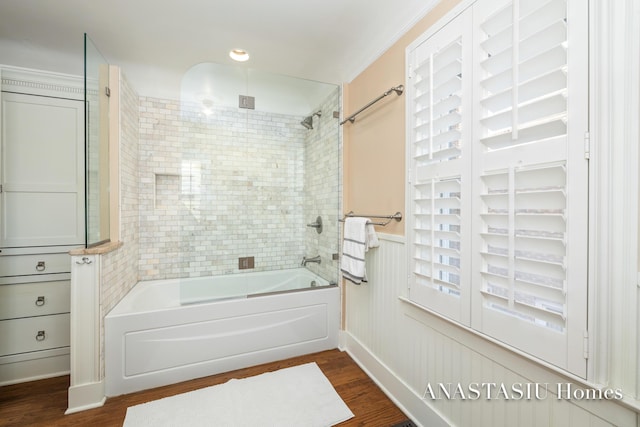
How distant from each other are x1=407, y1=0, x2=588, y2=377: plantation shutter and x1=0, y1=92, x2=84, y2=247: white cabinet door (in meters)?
2.54

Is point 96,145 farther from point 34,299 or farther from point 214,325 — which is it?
point 214,325

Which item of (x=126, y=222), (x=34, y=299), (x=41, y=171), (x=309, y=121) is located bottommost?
(x=34, y=299)

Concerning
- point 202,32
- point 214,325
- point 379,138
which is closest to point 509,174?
point 379,138

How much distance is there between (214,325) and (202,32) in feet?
7.18

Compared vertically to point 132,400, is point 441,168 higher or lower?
higher

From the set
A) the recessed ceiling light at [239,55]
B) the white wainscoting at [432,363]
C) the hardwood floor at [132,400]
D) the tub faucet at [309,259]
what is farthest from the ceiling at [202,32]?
the hardwood floor at [132,400]

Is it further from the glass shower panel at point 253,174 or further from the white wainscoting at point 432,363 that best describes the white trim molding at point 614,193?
the glass shower panel at point 253,174

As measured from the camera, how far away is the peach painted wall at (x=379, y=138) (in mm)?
1688

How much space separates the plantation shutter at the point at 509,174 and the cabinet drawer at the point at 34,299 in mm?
2603

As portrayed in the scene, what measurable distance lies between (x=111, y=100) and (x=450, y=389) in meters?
2.97

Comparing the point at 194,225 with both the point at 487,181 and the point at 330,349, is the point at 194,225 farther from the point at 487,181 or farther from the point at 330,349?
the point at 487,181

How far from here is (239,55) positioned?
7.54ft

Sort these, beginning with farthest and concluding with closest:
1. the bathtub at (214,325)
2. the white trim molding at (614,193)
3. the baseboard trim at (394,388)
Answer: the bathtub at (214,325), the baseboard trim at (394,388), the white trim molding at (614,193)

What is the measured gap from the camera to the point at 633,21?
0.77m
